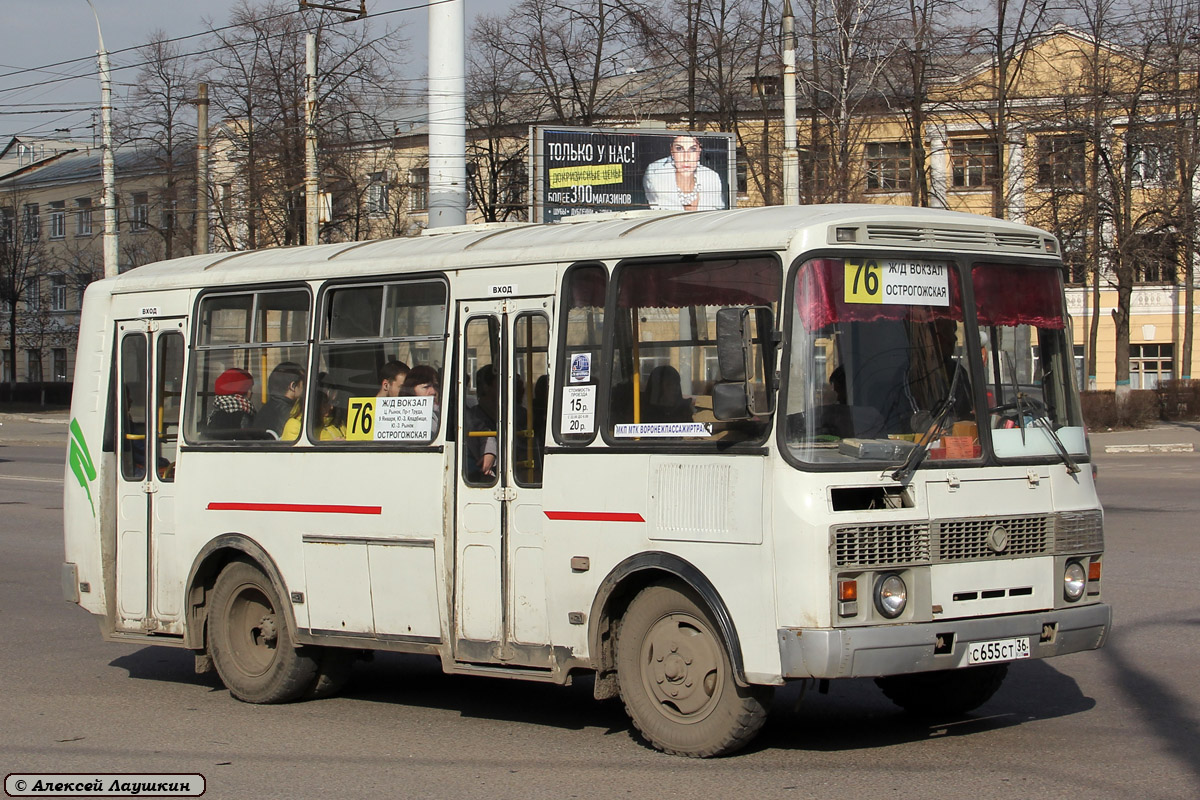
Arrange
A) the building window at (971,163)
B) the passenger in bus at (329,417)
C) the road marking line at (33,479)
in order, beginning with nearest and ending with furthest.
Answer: the passenger in bus at (329,417)
the road marking line at (33,479)
the building window at (971,163)

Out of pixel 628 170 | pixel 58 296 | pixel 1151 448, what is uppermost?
pixel 628 170

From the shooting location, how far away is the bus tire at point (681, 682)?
21.7 feet

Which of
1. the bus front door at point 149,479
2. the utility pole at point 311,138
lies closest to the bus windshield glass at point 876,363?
the bus front door at point 149,479

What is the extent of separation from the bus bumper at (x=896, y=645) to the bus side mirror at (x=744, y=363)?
998mm

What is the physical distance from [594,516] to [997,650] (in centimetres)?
199

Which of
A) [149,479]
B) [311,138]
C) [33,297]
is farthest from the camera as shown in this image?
[33,297]

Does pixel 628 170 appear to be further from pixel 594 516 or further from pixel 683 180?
pixel 594 516

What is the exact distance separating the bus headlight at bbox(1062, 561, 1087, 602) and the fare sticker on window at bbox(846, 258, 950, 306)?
1.41m

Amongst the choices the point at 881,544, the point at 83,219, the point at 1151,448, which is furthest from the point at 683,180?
the point at 83,219

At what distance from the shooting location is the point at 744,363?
21.0 ft

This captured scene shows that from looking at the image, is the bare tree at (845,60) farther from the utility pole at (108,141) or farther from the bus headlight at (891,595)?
the bus headlight at (891,595)

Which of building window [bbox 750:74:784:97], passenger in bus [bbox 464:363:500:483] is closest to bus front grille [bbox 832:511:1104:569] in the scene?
passenger in bus [bbox 464:363:500:483]

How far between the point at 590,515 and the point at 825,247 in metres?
1.75

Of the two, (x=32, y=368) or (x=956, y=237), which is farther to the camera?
(x=32, y=368)
